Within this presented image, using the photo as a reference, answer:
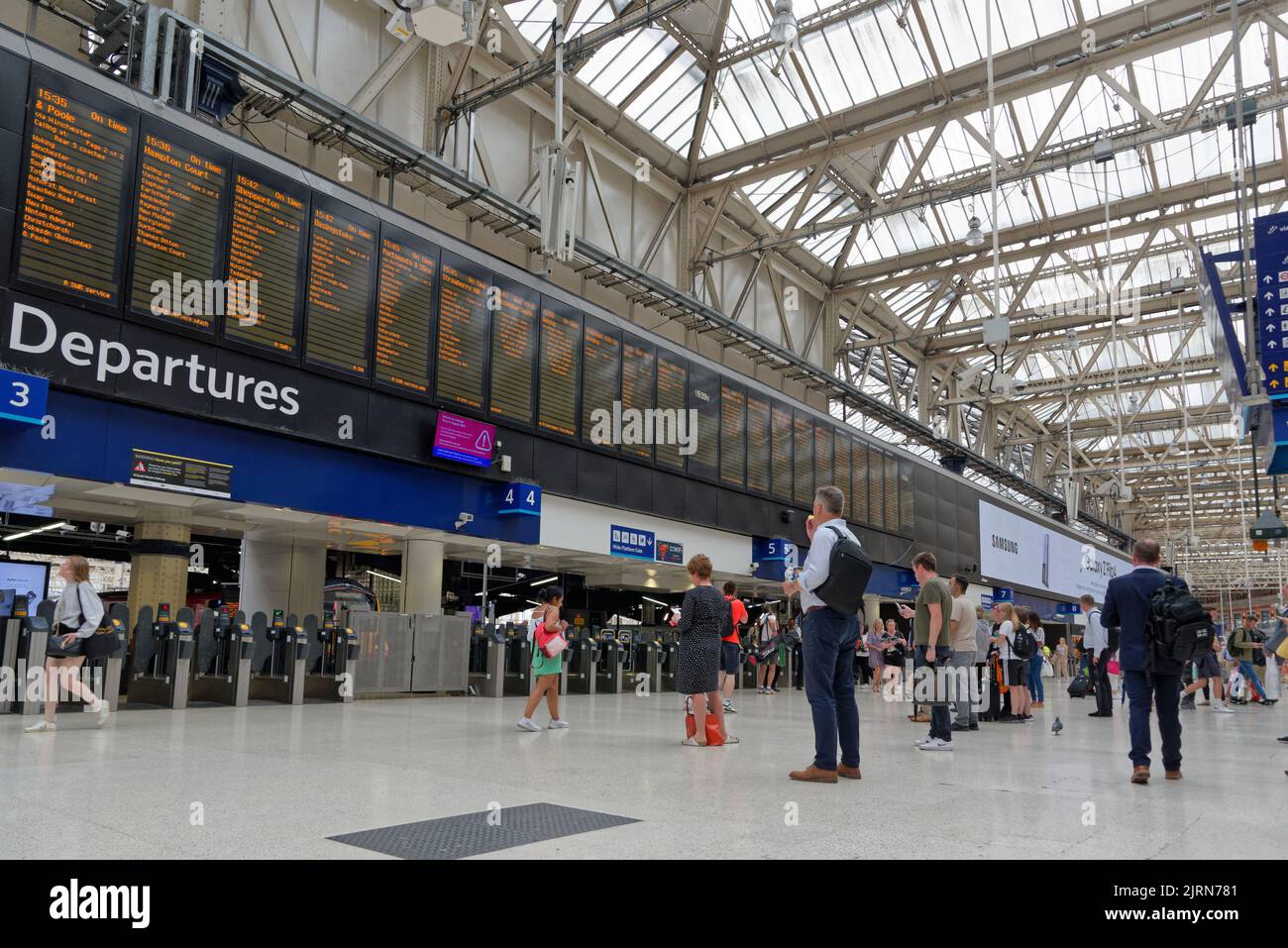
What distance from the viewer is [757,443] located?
63.8 feet

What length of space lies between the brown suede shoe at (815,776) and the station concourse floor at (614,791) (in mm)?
91

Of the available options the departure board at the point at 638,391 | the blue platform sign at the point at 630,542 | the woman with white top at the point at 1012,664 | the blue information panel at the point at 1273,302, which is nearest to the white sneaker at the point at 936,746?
the woman with white top at the point at 1012,664

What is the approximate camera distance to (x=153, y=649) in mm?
9562

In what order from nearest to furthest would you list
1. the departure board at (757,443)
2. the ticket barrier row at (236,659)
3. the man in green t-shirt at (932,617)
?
the man in green t-shirt at (932,617) → the ticket barrier row at (236,659) → the departure board at (757,443)

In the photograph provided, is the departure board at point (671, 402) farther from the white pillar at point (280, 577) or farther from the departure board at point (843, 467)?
the departure board at point (843, 467)

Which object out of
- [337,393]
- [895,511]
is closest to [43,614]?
[337,393]

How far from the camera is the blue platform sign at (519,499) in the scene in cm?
1330

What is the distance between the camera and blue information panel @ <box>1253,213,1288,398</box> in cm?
1000

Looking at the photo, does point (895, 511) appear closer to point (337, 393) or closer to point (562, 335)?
point (562, 335)

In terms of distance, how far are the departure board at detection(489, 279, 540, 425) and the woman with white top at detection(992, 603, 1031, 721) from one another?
7.03 metres

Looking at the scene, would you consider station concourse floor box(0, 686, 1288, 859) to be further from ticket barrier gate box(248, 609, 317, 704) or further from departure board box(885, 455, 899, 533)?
departure board box(885, 455, 899, 533)

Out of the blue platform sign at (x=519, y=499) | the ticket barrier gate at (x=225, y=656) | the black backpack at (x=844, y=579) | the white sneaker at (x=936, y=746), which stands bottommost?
the white sneaker at (x=936, y=746)

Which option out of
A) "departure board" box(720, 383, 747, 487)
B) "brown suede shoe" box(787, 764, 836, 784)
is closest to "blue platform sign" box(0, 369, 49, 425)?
"brown suede shoe" box(787, 764, 836, 784)

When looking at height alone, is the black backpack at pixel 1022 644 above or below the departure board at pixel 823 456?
below
